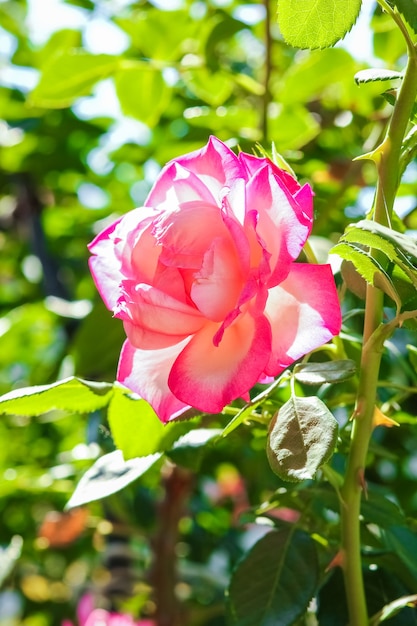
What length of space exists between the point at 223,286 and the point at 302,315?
0.13 feet

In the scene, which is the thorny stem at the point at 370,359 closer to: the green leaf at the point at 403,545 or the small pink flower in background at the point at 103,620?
the green leaf at the point at 403,545

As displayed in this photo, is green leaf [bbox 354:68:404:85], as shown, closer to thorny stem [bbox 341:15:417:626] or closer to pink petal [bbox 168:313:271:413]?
thorny stem [bbox 341:15:417:626]

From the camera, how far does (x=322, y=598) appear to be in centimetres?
52

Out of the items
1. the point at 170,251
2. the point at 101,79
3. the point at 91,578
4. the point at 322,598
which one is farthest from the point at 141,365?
the point at 91,578

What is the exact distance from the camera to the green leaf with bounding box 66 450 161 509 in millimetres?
483

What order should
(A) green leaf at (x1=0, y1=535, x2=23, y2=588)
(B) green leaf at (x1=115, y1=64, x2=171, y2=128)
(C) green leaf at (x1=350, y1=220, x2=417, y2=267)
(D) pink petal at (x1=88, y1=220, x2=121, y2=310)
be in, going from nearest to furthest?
(C) green leaf at (x1=350, y1=220, x2=417, y2=267) < (D) pink petal at (x1=88, y1=220, x2=121, y2=310) < (A) green leaf at (x1=0, y1=535, x2=23, y2=588) < (B) green leaf at (x1=115, y1=64, x2=171, y2=128)

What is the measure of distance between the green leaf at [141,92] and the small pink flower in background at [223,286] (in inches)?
22.4

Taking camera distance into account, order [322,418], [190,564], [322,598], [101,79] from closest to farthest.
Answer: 1. [322,418]
2. [322,598]
3. [101,79]
4. [190,564]

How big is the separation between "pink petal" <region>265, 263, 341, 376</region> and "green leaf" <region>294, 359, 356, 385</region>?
23 millimetres

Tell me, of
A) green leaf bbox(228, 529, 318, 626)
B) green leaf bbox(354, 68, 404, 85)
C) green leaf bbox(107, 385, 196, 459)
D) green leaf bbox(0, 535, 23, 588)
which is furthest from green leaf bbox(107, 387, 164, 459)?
green leaf bbox(0, 535, 23, 588)

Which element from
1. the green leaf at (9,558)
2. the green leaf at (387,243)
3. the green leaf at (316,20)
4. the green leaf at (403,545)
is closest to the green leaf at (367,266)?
the green leaf at (387,243)

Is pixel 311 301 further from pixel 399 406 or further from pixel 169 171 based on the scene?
pixel 399 406

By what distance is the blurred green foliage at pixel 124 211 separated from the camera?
66cm

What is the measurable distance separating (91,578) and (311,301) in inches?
48.8
